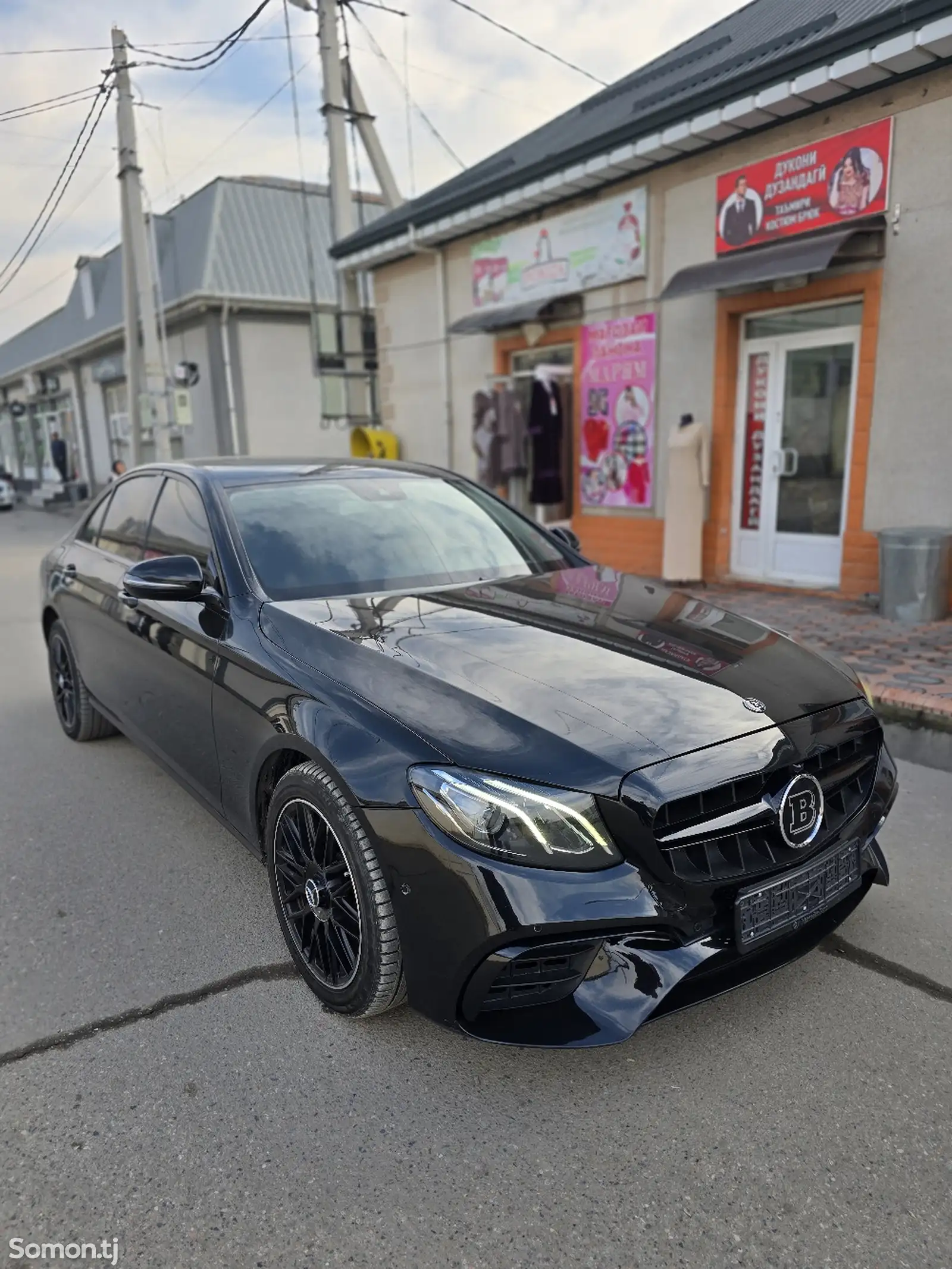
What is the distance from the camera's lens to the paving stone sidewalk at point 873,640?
468 cm

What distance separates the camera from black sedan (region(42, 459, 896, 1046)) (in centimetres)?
196

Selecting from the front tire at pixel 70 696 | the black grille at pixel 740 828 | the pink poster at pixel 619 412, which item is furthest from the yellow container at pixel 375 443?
the black grille at pixel 740 828

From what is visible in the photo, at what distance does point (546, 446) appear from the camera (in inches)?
375

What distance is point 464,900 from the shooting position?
1.96m

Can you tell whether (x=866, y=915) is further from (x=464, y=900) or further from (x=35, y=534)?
(x=35, y=534)

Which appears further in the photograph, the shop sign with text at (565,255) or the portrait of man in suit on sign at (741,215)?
the shop sign with text at (565,255)

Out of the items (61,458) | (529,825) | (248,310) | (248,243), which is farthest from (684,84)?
(61,458)

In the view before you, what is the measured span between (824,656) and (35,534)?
1835 centimetres

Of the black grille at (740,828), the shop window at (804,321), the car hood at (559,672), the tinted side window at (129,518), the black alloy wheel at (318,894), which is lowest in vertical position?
the black alloy wheel at (318,894)

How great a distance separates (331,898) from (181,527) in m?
1.81

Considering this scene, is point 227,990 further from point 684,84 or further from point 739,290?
point 684,84

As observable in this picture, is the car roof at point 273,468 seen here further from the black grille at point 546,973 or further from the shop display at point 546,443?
the shop display at point 546,443

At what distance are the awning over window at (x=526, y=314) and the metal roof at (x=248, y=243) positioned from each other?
7.94 m

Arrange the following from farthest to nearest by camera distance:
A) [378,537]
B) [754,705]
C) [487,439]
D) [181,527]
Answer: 1. [487,439]
2. [181,527]
3. [378,537]
4. [754,705]
